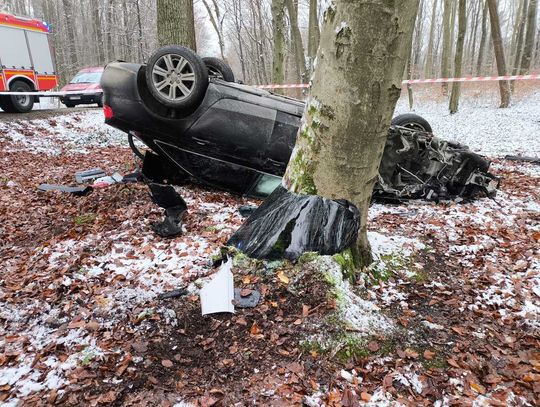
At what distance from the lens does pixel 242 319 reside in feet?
8.88

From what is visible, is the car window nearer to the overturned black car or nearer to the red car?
the red car

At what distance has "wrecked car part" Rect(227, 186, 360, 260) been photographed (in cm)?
302

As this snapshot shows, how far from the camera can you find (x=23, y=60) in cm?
1277

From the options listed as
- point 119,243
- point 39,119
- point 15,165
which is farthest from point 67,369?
point 39,119

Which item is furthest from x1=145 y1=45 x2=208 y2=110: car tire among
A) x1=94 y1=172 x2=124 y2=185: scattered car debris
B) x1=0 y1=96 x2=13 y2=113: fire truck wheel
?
x1=0 y1=96 x2=13 y2=113: fire truck wheel

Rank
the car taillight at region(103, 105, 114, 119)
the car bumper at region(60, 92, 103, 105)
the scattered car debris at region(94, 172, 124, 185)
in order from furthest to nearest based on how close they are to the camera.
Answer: the car bumper at region(60, 92, 103, 105) → the scattered car debris at region(94, 172, 124, 185) → the car taillight at region(103, 105, 114, 119)

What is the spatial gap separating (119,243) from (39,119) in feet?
32.2

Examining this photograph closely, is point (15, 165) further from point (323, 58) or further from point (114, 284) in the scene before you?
point (323, 58)

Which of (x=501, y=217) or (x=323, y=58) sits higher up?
(x=323, y=58)

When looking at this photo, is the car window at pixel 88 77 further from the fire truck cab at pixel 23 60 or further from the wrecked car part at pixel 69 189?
the wrecked car part at pixel 69 189

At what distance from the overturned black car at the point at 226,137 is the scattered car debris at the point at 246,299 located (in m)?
2.83

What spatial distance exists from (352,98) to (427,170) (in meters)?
3.70

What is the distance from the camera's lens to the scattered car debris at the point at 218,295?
9.05 ft

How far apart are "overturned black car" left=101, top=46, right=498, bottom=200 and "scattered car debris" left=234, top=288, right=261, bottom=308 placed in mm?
2830
